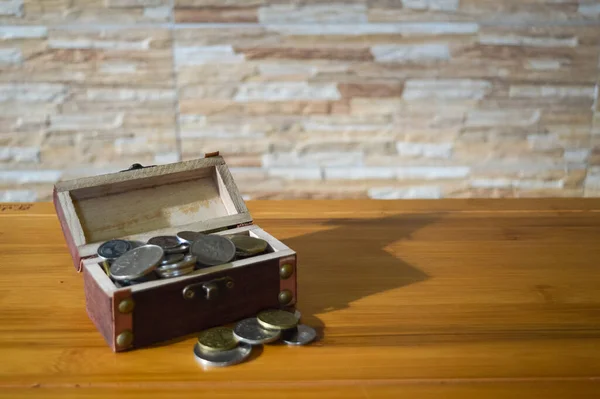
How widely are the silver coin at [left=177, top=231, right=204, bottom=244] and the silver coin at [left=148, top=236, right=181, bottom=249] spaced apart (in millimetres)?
11

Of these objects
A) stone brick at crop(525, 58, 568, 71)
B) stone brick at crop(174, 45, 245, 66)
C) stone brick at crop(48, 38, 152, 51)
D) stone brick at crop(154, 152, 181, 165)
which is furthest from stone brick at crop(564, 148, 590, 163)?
stone brick at crop(48, 38, 152, 51)

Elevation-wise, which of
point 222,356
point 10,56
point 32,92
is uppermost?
point 10,56

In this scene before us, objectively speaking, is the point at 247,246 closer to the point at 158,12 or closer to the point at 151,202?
the point at 151,202

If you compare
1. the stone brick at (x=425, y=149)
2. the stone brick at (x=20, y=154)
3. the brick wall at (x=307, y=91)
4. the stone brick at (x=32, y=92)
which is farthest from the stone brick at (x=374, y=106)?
the stone brick at (x=20, y=154)

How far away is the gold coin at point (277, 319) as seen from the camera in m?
1.13

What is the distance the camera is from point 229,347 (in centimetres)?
108

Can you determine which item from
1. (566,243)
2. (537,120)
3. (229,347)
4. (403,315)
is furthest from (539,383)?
(537,120)

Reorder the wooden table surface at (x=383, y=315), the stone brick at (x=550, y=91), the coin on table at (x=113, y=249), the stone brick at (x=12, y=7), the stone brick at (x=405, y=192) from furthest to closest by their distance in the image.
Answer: the stone brick at (x=405, y=192)
the stone brick at (x=550, y=91)
the stone brick at (x=12, y=7)
the coin on table at (x=113, y=249)
the wooden table surface at (x=383, y=315)

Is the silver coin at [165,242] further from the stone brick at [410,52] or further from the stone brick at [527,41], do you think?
the stone brick at [527,41]

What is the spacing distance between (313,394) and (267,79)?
1265 millimetres

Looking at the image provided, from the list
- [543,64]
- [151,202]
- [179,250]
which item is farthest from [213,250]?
[543,64]

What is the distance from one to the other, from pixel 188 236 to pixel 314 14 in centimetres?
97

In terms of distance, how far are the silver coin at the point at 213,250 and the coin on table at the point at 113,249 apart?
0.13 meters

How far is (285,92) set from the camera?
2.08m
